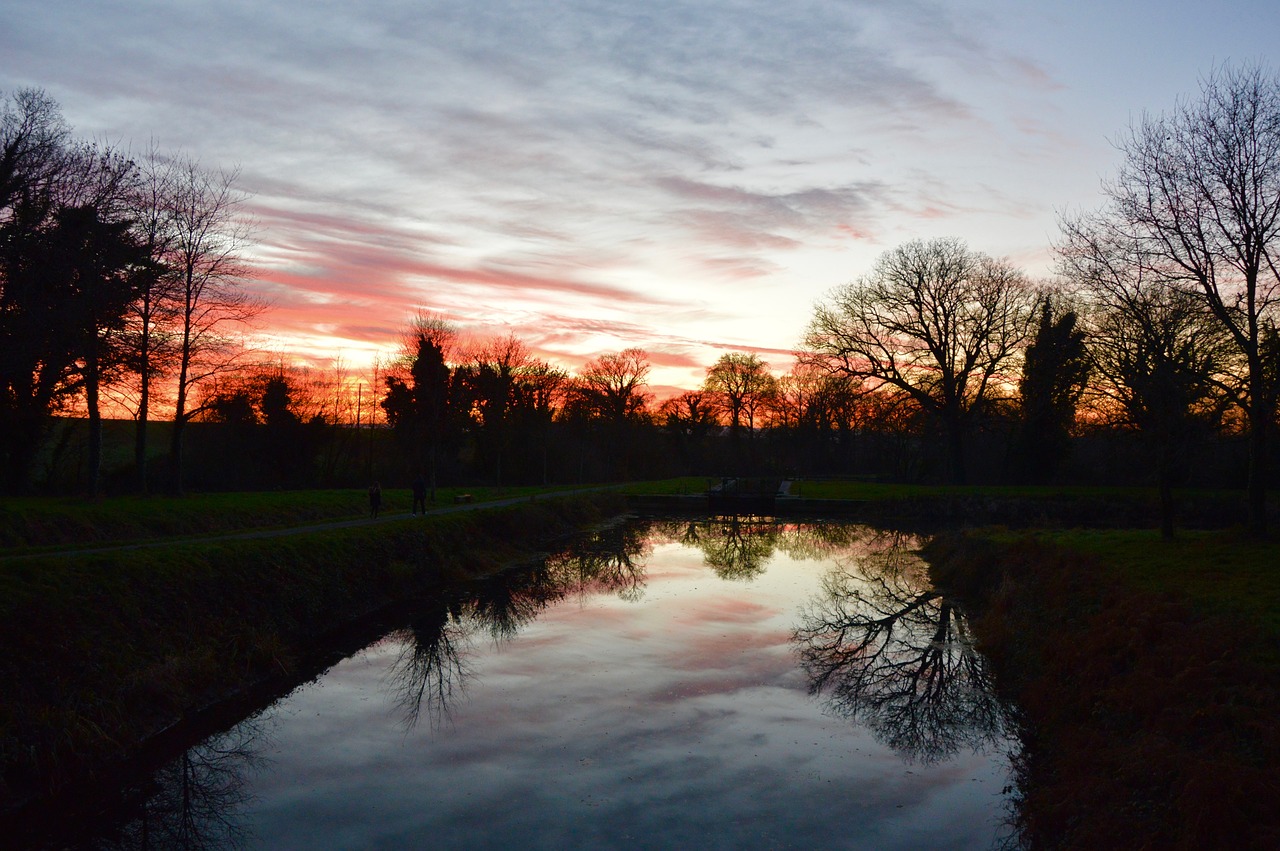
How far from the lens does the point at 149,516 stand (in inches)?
862

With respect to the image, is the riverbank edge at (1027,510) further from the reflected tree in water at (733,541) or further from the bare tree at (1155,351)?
the bare tree at (1155,351)

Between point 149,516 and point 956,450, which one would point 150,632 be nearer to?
point 149,516

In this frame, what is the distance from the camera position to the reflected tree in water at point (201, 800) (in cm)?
817

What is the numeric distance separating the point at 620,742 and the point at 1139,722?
5.83 meters

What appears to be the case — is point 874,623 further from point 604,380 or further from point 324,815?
point 604,380

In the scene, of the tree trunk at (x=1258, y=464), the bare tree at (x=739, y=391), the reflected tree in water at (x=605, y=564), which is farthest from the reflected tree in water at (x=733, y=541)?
the bare tree at (x=739, y=391)

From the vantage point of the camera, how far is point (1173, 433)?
1831 centimetres

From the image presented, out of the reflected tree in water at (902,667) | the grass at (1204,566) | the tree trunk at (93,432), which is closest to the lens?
the grass at (1204,566)

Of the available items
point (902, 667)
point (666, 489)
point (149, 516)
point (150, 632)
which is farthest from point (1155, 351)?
point (666, 489)

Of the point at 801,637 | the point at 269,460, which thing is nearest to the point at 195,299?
the point at 269,460

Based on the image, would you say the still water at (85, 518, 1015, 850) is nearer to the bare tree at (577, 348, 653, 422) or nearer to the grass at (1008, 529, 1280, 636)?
the grass at (1008, 529, 1280, 636)

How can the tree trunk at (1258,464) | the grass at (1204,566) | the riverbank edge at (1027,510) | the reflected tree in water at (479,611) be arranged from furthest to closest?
the riverbank edge at (1027,510)
the tree trunk at (1258,464)
the reflected tree in water at (479,611)
the grass at (1204,566)

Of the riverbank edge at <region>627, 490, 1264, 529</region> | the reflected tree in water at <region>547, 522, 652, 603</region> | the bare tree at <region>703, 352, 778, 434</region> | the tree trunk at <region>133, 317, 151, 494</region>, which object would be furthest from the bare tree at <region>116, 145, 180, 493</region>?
the bare tree at <region>703, 352, 778, 434</region>

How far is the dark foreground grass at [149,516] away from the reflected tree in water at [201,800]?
315 inches
